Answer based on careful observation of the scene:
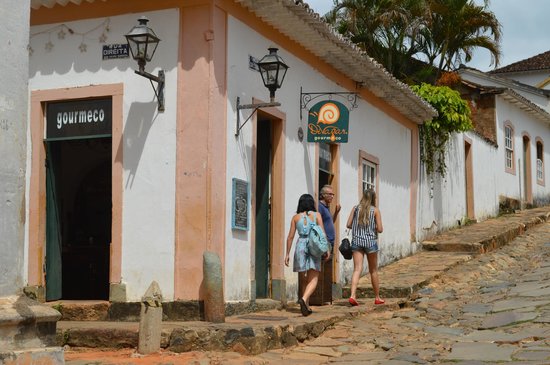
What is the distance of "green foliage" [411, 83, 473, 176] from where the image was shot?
18.9 m

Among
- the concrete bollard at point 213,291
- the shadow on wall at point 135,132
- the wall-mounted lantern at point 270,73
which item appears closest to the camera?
the concrete bollard at point 213,291

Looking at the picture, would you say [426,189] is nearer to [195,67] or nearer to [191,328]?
[195,67]

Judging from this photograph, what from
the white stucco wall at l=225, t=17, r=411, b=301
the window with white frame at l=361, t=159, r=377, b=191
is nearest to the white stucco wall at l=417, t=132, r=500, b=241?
the white stucco wall at l=225, t=17, r=411, b=301

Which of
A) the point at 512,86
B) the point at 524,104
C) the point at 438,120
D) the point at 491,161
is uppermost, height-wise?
the point at 512,86

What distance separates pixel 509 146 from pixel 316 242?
59.0ft

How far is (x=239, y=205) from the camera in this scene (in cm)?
1016

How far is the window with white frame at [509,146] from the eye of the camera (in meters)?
26.2

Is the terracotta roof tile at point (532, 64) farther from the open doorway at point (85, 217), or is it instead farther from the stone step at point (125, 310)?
the stone step at point (125, 310)

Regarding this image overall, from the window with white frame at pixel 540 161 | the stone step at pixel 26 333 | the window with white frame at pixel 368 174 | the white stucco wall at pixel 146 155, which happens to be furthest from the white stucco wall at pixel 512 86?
the stone step at pixel 26 333

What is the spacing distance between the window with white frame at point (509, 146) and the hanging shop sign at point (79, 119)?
1824 cm

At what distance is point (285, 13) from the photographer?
10680mm

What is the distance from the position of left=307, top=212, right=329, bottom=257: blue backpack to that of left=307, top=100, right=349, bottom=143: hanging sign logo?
2.13 meters

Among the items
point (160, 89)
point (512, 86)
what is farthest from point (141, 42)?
point (512, 86)

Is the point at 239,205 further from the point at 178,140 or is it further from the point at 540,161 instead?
the point at 540,161
